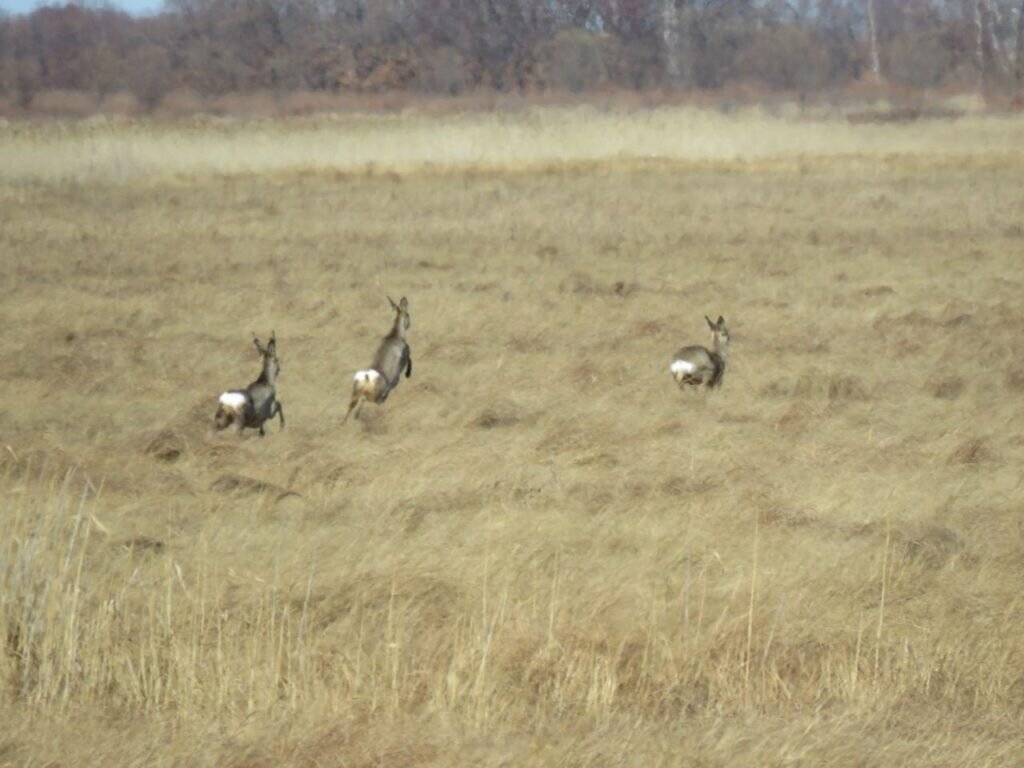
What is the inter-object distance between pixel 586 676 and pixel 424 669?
1.75 feet

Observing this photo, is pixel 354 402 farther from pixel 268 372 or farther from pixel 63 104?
pixel 63 104

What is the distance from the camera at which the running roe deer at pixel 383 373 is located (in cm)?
956

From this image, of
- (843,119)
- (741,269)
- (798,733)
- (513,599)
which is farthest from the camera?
(843,119)

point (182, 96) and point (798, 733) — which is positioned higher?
point (182, 96)

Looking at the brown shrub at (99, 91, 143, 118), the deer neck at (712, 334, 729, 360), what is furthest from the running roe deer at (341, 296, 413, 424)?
the brown shrub at (99, 91, 143, 118)

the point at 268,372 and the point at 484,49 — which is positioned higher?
the point at 484,49

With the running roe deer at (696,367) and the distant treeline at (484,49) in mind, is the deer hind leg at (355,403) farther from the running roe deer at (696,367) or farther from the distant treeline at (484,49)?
the distant treeline at (484,49)

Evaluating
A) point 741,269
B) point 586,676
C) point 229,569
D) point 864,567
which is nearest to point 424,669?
point 586,676

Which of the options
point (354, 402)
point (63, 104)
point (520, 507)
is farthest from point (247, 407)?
point (63, 104)

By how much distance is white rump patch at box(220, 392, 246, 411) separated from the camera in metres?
8.93

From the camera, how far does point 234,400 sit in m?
8.94

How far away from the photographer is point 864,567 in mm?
6352

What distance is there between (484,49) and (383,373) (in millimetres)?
48098

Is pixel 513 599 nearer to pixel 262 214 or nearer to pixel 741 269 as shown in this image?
pixel 741 269
